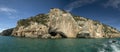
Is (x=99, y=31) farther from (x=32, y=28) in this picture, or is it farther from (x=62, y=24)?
(x=32, y=28)

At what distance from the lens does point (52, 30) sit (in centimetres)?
14238

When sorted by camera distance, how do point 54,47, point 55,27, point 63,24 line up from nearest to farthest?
1. point 54,47
2. point 55,27
3. point 63,24

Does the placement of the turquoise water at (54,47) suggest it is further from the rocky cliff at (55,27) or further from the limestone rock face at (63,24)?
the limestone rock face at (63,24)

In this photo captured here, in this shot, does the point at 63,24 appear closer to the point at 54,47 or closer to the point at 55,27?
the point at 55,27

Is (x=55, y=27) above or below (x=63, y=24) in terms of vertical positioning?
below

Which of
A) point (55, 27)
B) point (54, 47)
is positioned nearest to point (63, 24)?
point (55, 27)

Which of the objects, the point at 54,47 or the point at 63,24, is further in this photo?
the point at 63,24

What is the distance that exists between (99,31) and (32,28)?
75.5 m

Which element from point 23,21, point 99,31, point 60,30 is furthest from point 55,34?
point 99,31

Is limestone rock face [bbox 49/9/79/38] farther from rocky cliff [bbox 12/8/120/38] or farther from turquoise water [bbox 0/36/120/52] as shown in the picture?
turquoise water [bbox 0/36/120/52]

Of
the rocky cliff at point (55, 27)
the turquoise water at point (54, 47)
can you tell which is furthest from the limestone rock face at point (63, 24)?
the turquoise water at point (54, 47)

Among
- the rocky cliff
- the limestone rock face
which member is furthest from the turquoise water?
the limestone rock face

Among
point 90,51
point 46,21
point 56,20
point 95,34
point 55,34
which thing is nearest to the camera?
point 90,51

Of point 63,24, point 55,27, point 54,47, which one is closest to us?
point 54,47
